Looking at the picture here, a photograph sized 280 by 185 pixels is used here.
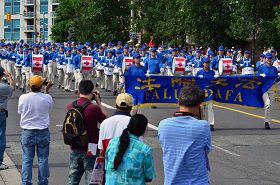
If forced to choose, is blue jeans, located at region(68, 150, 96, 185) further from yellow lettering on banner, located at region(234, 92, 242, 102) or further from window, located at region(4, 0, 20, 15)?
window, located at region(4, 0, 20, 15)

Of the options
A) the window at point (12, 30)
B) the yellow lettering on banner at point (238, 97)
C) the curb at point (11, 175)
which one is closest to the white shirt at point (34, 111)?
the curb at point (11, 175)

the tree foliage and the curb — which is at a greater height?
the tree foliage

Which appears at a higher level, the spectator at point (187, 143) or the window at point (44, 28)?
the window at point (44, 28)

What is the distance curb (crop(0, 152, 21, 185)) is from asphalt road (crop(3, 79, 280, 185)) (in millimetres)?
191

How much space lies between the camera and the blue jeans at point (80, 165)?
8586 millimetres

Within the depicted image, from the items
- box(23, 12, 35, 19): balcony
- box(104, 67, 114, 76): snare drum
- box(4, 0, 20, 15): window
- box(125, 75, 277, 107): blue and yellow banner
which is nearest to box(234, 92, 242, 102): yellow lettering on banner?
box(125, 75, 277, 107): blue and yellow banner

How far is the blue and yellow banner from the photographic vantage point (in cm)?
1847

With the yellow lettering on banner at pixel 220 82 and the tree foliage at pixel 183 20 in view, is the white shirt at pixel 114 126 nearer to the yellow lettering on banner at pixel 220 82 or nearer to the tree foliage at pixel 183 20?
the yellow lettering on banner at pixel 220 82

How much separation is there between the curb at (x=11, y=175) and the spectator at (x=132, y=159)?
15.2 feet

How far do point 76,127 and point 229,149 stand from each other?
699 centimetres

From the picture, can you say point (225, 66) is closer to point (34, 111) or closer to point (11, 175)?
point (11, 175)

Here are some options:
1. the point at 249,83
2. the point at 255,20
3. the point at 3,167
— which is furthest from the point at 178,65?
Result: the point at 255,20

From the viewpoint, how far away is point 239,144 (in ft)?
51.4

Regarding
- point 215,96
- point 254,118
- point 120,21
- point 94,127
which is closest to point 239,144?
point 215,96
